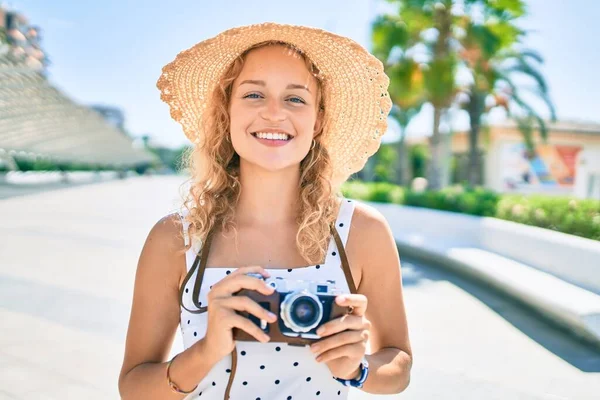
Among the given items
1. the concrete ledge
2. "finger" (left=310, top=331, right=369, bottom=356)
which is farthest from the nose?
the concrete ledge

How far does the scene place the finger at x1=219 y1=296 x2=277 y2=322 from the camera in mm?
1249

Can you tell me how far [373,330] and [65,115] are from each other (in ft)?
110

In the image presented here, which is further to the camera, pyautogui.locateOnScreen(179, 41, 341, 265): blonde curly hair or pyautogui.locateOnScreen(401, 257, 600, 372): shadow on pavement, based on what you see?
pyautogui.locateOnScreen(401, 257, 600, 372): shadow on pavement

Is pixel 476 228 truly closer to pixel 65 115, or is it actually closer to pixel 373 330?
pixel 373 330

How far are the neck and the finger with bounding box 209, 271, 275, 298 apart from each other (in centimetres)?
48

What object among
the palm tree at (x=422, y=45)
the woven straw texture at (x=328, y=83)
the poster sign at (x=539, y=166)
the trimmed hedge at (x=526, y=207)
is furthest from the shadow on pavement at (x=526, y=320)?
the poster sign at (x=539, y=166)

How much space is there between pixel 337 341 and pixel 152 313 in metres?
0.62

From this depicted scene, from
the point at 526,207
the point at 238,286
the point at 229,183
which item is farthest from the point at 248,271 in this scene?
the point at 526,207

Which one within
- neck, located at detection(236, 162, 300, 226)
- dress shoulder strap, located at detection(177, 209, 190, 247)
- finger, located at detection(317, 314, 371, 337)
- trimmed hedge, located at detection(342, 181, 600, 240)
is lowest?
trimmed hedge, located at detection(342, 181, 600, 240)

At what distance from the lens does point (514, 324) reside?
5.28 metres

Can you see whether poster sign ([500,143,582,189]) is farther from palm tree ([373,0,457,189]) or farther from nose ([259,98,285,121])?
nose ([259,98,285,121])

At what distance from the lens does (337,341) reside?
4.11 feet

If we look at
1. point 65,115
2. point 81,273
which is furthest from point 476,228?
point 65,115

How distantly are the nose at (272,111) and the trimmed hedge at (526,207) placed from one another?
7.03m
